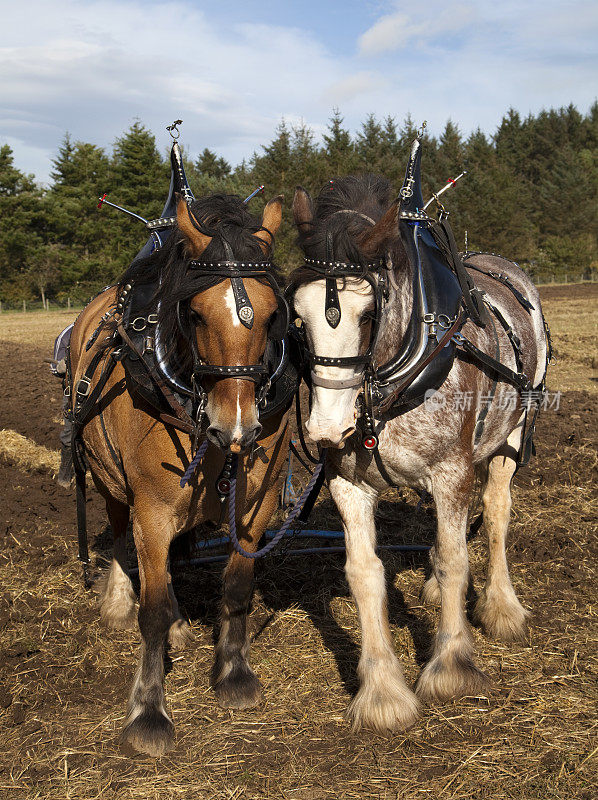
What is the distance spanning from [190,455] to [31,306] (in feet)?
112

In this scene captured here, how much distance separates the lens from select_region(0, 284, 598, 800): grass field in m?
2.66

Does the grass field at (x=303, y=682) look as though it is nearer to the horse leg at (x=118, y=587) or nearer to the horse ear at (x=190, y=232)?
the horse leg at (x=118, y=587)

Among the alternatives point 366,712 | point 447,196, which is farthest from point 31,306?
point 366,712

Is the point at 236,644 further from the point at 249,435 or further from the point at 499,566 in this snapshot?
the point at 499,566

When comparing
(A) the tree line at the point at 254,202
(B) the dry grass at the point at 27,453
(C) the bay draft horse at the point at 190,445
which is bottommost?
(B) the dry grass at the point at 27,453

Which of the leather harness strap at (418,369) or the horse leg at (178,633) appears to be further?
the horse leg at (178,633)

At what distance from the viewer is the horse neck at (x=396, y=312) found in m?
2.96

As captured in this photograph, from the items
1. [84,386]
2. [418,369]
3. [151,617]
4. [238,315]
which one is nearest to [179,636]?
[151,617]

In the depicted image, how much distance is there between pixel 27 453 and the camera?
7.24 m

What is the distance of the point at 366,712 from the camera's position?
298cm

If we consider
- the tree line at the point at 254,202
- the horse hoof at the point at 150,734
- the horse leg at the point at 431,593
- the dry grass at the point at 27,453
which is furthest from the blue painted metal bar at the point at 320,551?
the tree line at the point at 254,202

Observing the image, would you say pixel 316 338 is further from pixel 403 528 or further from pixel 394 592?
pixel 403 528

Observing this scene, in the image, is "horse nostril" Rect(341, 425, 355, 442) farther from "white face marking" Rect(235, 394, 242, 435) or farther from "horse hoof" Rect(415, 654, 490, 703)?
"horse hoof" Rect(415, 654, 490, 703)

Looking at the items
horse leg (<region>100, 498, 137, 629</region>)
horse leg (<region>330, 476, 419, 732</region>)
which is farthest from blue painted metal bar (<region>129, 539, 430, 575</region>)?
horse leg (<region>330, 476, 419, 732</region>)
